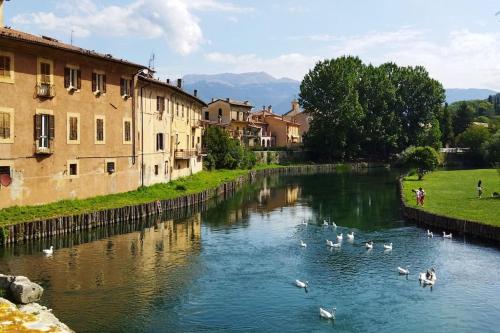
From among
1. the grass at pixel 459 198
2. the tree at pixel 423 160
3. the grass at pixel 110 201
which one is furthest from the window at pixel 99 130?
the tree at pixel 423 160

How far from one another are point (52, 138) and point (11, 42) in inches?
324

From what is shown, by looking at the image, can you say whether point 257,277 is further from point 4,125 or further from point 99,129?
point 99,129

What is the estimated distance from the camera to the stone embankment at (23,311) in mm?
20891

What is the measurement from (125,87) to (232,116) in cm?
8173

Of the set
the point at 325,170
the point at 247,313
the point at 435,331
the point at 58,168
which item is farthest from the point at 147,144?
the point at 325,170

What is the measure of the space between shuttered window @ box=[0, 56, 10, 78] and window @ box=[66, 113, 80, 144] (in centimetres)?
678

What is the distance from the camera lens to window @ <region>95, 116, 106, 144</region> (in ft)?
171

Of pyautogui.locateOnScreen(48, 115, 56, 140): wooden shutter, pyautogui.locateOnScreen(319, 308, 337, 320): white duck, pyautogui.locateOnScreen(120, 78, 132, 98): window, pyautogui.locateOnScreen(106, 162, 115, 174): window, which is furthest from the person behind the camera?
pyautogui.locateOnScreen(120, 78, 132, 98): window

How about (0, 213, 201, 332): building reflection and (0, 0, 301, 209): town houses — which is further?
(0, 0, 301, 209): town houses

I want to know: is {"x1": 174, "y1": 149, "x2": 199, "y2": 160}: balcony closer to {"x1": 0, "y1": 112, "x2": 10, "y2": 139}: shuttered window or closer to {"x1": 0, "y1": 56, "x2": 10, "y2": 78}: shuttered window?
{"x1": 0, "y1": 112, "x2": 10, "y2": 139}: shuttered window

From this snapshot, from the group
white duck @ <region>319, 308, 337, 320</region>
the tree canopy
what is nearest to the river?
white duck @ <region>319, 308, 337, 320</region>

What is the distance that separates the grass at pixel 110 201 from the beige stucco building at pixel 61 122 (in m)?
0.97

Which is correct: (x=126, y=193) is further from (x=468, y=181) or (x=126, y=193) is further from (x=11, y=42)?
(x=468, y=181)

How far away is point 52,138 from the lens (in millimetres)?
46844
